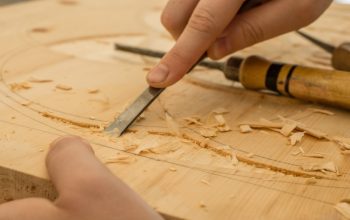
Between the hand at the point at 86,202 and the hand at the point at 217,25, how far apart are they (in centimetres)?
36

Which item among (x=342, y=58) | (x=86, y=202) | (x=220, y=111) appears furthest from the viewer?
(x=342, y=58)

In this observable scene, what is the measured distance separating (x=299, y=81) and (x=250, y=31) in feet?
0.53

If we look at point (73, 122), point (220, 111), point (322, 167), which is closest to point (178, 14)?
point (220, 111)

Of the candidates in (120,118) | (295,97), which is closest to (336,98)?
(295,97)

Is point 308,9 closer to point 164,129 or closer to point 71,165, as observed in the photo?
point 164,129

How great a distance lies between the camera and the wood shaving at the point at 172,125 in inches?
37.0

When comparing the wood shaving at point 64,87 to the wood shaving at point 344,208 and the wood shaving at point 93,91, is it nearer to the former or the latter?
the wood shaving at point 93,91

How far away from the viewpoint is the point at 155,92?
1014 mm

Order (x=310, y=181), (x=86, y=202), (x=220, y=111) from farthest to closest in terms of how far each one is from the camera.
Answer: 1. (x=220, y=111)
2. (x=310, y=181)
3. (x=86, y=202)

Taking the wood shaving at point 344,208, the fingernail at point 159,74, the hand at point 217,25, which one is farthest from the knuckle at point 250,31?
the wood shaving at point 344,208

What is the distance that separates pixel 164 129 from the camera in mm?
957

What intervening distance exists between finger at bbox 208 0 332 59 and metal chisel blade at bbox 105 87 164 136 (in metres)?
0.20

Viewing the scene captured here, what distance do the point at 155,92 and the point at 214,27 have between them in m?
0.19

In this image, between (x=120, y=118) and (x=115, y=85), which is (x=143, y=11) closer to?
(x=115, y=85)
